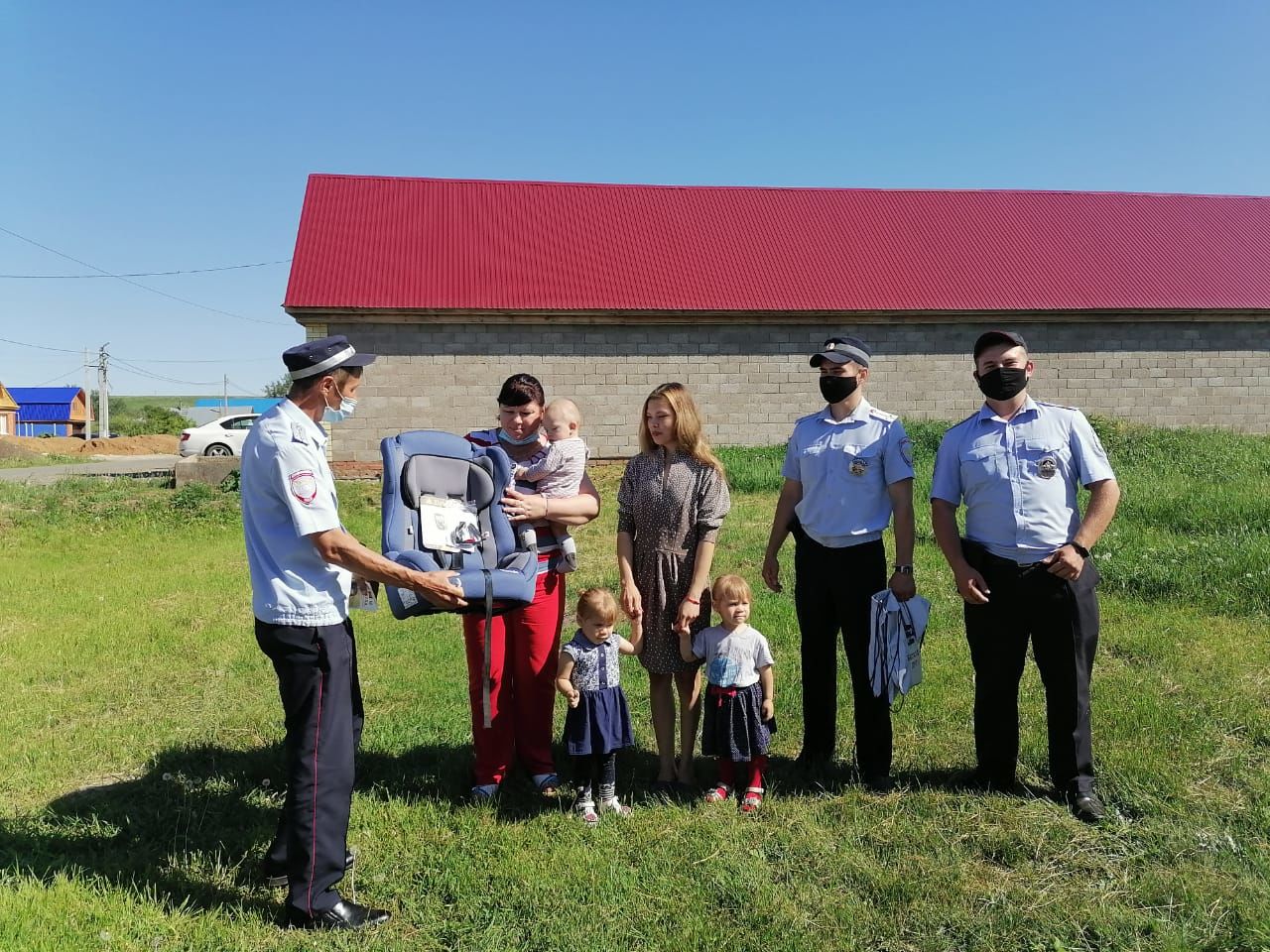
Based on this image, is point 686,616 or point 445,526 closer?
point 445,526

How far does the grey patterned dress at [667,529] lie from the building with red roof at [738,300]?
1341 centimetres

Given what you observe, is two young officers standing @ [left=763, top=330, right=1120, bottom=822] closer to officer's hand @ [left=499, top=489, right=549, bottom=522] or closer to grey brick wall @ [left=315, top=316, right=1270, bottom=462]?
officer's hand @ [left=499, top=489, right=549, bottom=522]

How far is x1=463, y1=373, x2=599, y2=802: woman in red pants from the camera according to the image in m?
4.30

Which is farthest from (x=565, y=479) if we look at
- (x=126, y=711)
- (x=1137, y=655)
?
(x=1137, y=655)

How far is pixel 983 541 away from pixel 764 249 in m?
17.2

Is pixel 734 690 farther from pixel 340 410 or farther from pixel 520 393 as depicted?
pixel 340 410

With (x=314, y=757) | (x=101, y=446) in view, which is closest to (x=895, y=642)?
(x=314, y=757)

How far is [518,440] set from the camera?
14.3 ft

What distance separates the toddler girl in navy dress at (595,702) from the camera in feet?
13.9

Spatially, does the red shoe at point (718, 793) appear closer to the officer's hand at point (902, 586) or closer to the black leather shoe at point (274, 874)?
the officer's hand at point (902, 586)

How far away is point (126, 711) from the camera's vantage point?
579cm

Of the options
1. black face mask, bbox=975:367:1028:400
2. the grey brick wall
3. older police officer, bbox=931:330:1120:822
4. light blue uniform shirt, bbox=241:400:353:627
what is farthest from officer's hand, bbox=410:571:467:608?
the grey brick wall

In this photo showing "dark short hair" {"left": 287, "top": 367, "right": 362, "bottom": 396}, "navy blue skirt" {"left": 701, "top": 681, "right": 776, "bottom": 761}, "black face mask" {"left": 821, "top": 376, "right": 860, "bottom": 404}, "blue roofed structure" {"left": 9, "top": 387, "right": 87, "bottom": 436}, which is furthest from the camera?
"blue roofed structure" {"left": 9, "top": 387, "right": 87, "bottom": 436}

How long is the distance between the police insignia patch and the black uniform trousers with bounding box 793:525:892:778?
242 cm
